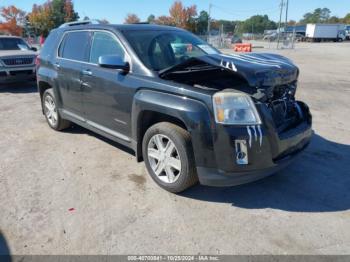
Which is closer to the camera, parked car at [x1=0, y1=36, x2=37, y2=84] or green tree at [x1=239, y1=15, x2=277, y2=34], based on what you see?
parked car at [x1=0, y1=36, x2=37, y2=84]

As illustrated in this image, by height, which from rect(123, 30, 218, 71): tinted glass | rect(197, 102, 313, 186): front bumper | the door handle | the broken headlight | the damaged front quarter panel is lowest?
rect(197, 102, 313, 186): front bumper

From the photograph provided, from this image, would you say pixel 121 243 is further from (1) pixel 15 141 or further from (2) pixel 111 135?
(1) pixel 15 141

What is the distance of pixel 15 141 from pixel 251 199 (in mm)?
4070

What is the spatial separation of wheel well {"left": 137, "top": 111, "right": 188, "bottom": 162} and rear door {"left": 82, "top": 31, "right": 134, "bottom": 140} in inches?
8.8

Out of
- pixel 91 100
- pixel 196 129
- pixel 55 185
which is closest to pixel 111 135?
pixel 91 100

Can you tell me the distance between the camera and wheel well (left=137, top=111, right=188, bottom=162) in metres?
3.58

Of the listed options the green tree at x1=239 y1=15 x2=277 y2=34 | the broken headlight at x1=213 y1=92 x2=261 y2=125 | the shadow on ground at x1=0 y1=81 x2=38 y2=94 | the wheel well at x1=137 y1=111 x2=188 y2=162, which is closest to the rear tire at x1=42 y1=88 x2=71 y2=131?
the wheel well at x1=137 y1=111 x2=188 y2=162

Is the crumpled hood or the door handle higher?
the crumpled hood

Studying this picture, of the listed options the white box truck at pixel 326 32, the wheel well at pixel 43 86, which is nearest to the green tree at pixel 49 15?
the white box truck at pixel 326 32

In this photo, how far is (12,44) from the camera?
11.3 meters

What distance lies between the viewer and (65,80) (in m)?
5.08

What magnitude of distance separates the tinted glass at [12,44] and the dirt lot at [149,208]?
7387 mm

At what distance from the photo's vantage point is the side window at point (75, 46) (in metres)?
4.70

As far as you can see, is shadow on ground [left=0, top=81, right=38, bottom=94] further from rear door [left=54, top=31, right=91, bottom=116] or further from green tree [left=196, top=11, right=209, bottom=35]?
green tree [left=196, top=11, right=209, bottom=35]
